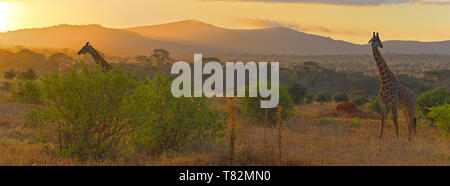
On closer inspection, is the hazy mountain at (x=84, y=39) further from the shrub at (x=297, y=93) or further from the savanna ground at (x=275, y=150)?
the savanna ground at (x=275, y=150)

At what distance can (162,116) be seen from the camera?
8195mm

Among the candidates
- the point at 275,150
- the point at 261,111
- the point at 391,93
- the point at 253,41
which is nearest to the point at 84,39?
the point at 253,41

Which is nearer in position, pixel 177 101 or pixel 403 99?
pixel 177 101

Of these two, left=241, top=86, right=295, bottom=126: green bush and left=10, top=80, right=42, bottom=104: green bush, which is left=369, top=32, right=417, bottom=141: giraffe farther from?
left=10, top=80, right=42, bottom=104: green bush

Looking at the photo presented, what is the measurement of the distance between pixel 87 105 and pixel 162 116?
147 centimetres

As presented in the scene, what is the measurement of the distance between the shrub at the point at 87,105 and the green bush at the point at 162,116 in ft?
0.92

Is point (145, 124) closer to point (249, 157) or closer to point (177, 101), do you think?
point (177, 101)

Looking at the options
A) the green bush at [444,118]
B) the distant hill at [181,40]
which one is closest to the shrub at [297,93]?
the green bush at [444,118]

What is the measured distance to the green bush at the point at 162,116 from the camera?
7.98 metres

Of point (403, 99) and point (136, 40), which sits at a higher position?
point (136, 40)

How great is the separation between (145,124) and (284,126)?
6.49 metres

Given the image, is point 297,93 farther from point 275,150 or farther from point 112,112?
point 112,112
